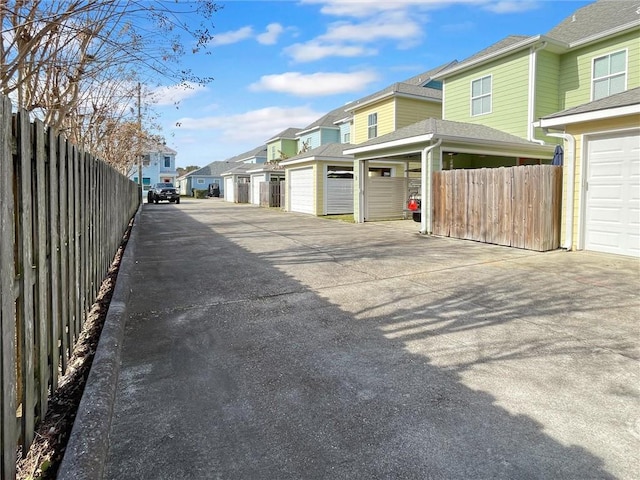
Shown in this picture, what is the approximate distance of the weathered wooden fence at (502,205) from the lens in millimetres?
9383

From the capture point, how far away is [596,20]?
48.5ft

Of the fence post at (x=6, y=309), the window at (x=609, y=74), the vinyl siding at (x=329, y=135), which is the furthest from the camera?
the vinyl siding at (x=329, y=135)

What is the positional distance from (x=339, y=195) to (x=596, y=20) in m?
12.0

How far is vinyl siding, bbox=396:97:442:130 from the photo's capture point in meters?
20.1

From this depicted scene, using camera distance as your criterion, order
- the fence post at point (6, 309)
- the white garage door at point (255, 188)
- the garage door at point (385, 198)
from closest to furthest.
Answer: the fence post at point (6, 309), the garage door at point (385, 198), the white garage door at point (255, 188)

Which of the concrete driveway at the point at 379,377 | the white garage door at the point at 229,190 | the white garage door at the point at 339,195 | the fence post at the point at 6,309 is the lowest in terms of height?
the concrete driveway at the point at 379,377

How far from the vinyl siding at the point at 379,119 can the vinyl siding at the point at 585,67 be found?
24.0 feet

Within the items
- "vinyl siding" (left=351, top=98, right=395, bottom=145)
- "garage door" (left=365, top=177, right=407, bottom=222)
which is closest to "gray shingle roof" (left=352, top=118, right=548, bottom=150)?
"garage door" (left=365, top=177, right=407, bottom=222)

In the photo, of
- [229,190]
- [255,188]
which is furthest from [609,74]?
[229,190]

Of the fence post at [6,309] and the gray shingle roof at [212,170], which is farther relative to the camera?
the gray shingle roof at [212,170]

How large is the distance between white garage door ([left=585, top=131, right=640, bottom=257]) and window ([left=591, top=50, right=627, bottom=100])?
6.18 m

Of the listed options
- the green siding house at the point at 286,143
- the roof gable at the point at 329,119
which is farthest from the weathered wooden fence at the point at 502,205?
the green siding house at the point at 286,143

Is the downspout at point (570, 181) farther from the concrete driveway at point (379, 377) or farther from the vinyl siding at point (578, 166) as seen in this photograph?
the concrete driveway at point (379, 377)

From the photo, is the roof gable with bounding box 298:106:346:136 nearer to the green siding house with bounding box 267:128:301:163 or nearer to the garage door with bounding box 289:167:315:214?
the green siding house with bounding box 267:128:301:163
